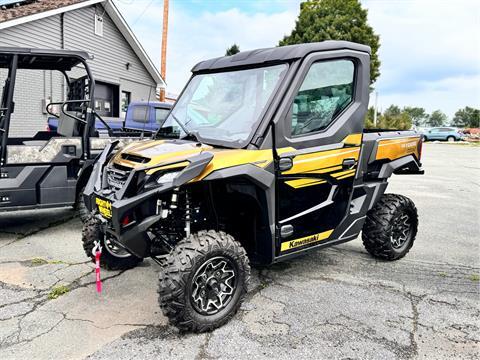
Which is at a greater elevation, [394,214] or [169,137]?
[169,137]

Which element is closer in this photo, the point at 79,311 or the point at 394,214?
the point at 79,311

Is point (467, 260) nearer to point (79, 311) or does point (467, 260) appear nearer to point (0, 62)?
point (79, 311)

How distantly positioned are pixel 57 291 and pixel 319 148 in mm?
2715

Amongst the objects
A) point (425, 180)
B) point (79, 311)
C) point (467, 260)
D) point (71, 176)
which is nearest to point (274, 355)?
point (79, 311)

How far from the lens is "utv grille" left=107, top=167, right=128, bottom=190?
129 inches

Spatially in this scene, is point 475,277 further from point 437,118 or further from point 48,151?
point 437,118

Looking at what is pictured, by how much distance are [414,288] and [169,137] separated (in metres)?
A: 2.79

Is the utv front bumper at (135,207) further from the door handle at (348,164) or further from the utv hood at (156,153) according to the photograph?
the door handle at (348,164)

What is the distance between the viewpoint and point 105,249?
4.20 metres

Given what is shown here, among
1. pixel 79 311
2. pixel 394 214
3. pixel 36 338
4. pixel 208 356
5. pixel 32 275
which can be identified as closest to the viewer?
pixel 208 356

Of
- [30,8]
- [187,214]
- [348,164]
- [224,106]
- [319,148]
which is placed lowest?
[187,214]

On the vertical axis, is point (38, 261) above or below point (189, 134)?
below

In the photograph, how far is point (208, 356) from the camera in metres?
2.83

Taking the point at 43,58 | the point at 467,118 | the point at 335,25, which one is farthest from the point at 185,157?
the point at 467,118
